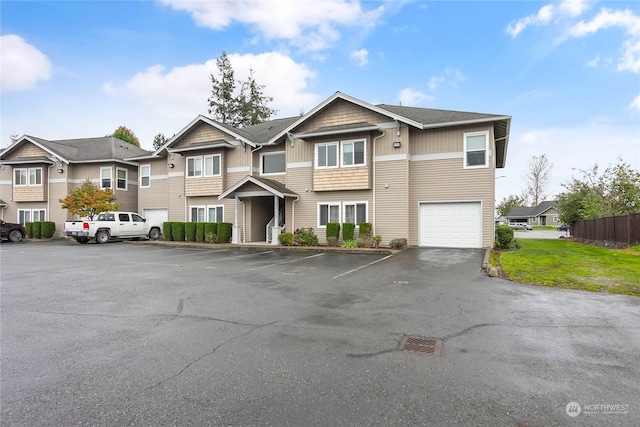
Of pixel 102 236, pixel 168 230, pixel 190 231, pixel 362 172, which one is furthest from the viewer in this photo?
pixel 168 230

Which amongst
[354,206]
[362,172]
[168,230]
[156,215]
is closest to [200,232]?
[168,230]

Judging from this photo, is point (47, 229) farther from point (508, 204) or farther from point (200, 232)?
point (508, 204)

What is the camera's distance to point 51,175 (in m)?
26.1

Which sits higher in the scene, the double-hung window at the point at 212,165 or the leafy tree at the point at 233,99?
the leafy tree at the point at 233,99

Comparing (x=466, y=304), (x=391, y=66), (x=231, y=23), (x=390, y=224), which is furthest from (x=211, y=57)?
(x=466, y=304)

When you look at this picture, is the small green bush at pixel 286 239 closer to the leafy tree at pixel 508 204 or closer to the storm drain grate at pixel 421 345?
the storm drain grate at pixel 421 345

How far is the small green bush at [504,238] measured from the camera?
→ 15.8 meters

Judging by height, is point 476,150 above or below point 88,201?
above

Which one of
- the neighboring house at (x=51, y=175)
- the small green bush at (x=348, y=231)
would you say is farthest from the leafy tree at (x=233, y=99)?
the small green bush at (x=348, y=231)

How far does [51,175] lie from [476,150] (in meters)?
30.6

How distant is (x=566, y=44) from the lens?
15625 mm

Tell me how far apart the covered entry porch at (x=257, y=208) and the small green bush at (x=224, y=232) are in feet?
1.10

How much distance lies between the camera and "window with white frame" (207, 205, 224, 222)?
21.4 meters

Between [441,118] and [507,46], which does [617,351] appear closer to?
[441,118]
